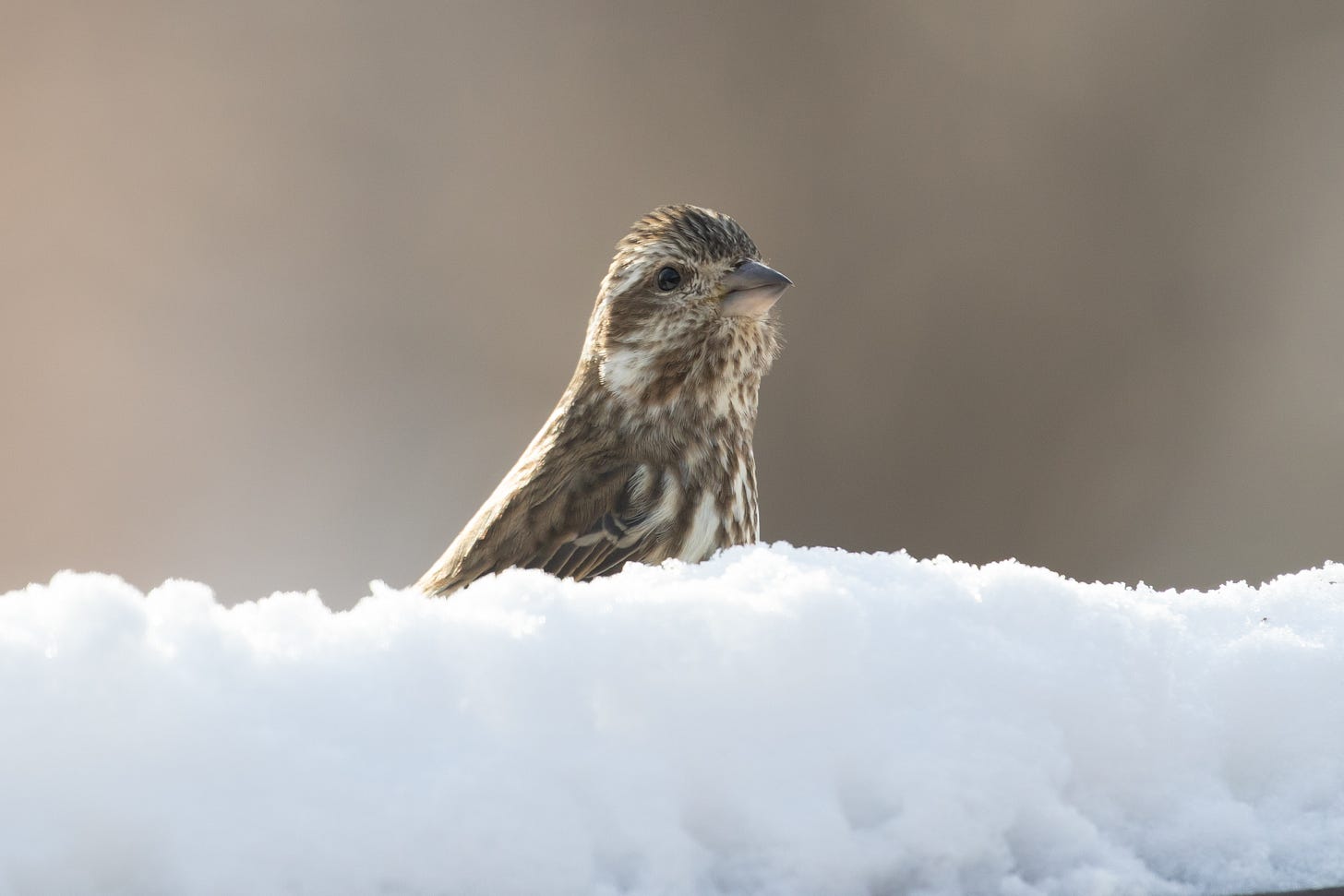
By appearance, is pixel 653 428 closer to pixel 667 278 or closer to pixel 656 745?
pixel 667 278

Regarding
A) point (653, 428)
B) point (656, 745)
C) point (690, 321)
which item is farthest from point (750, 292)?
point (656, 745)

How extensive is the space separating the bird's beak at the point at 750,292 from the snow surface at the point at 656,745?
81.9 inches

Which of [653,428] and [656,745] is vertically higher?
[653,428]

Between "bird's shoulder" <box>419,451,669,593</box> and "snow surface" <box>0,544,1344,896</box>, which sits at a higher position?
"bird's shoulder" <box>419,451,669,593</box>

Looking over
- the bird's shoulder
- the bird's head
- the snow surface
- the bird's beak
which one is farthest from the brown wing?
the snow surface

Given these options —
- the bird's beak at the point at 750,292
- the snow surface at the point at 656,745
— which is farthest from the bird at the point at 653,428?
the snow surface at the point at 656,745

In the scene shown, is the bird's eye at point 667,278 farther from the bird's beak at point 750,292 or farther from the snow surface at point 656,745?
the snow surface at point 656,745

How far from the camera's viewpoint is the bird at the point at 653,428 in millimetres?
2510

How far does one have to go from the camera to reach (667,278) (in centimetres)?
289

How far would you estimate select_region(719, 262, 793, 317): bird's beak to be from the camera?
284 cm

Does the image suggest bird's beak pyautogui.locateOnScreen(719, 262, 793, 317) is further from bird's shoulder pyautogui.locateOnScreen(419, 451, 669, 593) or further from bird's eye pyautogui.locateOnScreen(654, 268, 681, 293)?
bird's shoulder pyautogui.locateOnScreen(419, 451, 669, 593)

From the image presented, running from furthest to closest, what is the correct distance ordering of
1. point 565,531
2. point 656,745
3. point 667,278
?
point 667,278
point 565,531
point 656,745

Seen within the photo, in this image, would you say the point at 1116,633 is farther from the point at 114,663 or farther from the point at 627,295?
the point at 627,295

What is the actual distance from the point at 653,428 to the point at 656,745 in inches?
82.1
